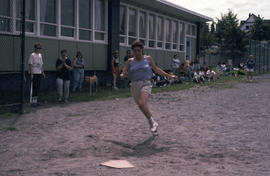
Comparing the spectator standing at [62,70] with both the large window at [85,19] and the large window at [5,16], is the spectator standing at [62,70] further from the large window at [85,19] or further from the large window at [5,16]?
the large window at [85,19]

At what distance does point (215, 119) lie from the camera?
8.77 metres

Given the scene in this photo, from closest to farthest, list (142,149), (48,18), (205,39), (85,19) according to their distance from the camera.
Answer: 1. (142,149)
2. (48,18)
3. (85,19)
4. (205,39)

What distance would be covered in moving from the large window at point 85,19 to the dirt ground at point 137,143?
26.6ft

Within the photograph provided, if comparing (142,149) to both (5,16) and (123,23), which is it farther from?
(123,23)

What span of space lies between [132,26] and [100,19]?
133 inches

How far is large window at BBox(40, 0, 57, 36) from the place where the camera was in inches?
601

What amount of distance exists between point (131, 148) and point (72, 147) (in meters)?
0.95

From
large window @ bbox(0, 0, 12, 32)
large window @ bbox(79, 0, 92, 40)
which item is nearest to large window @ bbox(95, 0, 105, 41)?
large window @ bbox(79, 0, 92, 40)

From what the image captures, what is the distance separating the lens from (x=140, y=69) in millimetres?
7051

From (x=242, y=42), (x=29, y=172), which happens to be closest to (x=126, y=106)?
(x=29, y=172)

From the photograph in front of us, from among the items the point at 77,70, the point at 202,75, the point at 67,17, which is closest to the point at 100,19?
the point at 67,17

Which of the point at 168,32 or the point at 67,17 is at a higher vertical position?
the point at 168,32

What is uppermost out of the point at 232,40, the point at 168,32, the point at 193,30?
the point at 232,40

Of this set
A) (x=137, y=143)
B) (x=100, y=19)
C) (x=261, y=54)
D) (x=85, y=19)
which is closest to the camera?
(x=137, y=143)
